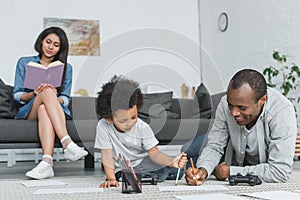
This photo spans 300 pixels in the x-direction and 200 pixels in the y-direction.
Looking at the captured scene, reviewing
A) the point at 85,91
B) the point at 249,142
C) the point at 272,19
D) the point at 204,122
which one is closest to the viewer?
the point at 249,142

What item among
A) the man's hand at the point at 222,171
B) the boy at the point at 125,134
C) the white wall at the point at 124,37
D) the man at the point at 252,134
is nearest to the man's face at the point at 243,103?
the man at the point at 252,134

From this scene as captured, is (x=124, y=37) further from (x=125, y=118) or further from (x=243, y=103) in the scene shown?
(x=243, y=103)

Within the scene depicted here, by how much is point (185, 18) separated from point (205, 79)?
0.89 meters

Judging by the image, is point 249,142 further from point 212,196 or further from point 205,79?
point 205,79

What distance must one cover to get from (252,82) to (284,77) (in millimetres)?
2587

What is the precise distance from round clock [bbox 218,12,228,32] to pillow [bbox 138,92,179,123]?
6.62ft

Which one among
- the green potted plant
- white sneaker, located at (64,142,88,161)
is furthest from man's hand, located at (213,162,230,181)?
the green potted plant

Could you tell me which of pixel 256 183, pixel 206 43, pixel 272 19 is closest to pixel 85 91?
pixel 206 43

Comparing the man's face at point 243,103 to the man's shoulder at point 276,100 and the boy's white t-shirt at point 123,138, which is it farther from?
the boy's white t-shirt at point 123,138

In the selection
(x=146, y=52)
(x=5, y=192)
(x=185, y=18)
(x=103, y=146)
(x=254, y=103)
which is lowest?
(x=5, y=192)

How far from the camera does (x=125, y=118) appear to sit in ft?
6.39

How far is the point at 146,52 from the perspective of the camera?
19.1 feet

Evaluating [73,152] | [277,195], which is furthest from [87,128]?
[277,195]

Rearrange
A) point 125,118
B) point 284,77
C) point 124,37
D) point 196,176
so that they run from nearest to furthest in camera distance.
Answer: point 196,176
point 125,118
point 284,77
point 124,37
